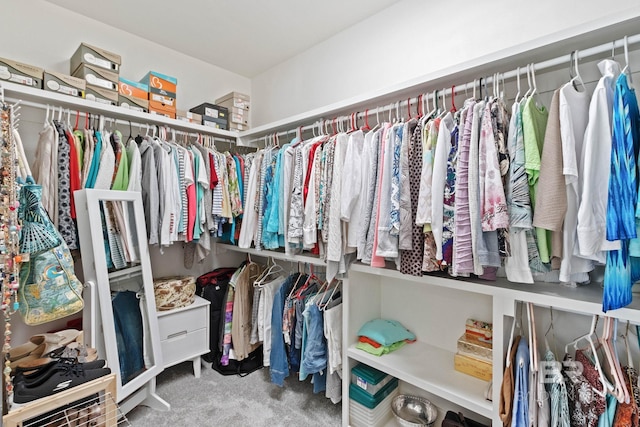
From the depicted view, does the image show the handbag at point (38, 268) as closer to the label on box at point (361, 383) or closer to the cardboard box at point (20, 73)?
the cardboard box at point (20, 73)

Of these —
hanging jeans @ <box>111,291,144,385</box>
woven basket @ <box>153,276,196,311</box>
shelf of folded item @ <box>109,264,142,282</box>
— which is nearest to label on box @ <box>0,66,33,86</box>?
shelf of folded item @ <box>109,264,142,282</box>

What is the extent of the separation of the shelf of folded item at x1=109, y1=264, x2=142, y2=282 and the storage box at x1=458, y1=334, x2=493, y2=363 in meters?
1.95

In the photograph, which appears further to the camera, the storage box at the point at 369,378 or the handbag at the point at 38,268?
the storage box at the point at 369,378

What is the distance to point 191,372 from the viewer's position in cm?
238

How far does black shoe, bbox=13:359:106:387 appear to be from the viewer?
1185 millimetres

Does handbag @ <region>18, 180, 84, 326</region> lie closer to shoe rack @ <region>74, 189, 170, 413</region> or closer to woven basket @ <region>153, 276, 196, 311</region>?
shoe rack @ <region>74, 189, 170, 413</region>

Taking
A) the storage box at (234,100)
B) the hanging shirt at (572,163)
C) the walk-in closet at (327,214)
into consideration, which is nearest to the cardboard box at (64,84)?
the walk-in closet at (327,214)

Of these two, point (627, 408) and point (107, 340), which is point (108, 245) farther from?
point (627, 408)

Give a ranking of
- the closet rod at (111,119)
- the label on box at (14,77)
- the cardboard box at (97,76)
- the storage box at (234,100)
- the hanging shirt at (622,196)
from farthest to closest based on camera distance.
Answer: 1. the storage box at (234,100)
2. the cardboard box at (97,76)
3. the closet rod at (111,119)
4. the label on box at (14,77)
5. the hanging shirt at (622,196)

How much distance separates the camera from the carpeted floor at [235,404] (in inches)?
71.6

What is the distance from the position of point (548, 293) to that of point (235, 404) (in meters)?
1.89

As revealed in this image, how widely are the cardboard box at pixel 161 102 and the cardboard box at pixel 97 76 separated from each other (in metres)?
0.24

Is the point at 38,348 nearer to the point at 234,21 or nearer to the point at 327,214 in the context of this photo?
the point at 327,214

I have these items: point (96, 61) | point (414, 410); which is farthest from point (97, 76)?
point (414, 410)
